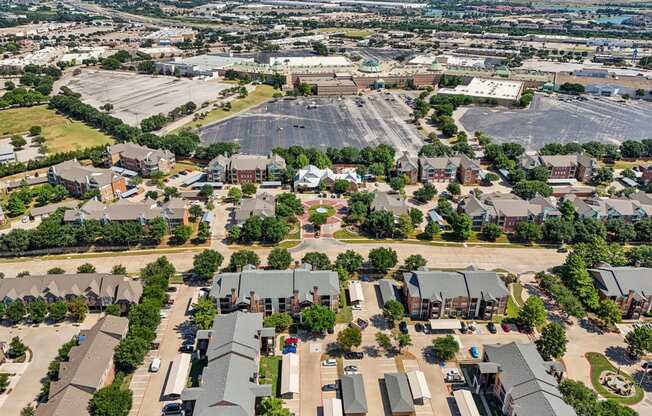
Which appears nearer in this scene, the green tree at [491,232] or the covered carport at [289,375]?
the covered carport at [289,375]

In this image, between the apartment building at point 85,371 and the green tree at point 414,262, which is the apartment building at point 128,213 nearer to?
the apartment building at point 85,371

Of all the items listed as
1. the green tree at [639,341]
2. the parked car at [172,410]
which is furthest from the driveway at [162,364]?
the green tree at [639,341]

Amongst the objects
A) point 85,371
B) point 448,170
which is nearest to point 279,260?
point 85,371

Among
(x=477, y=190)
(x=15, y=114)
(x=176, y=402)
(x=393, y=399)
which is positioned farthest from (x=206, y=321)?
(x=15, y=114)

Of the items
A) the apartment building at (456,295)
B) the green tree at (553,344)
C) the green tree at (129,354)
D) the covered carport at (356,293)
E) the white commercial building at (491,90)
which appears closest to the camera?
the green tree at (129,354)

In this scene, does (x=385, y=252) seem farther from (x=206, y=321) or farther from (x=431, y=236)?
(x=206, y=321)

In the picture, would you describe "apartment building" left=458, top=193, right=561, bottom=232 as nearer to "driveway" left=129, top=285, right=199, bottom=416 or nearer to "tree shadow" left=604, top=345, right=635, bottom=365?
"tree shadow" left=604, top=345, right=635, bottom=365

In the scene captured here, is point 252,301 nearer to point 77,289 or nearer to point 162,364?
point 162,364
